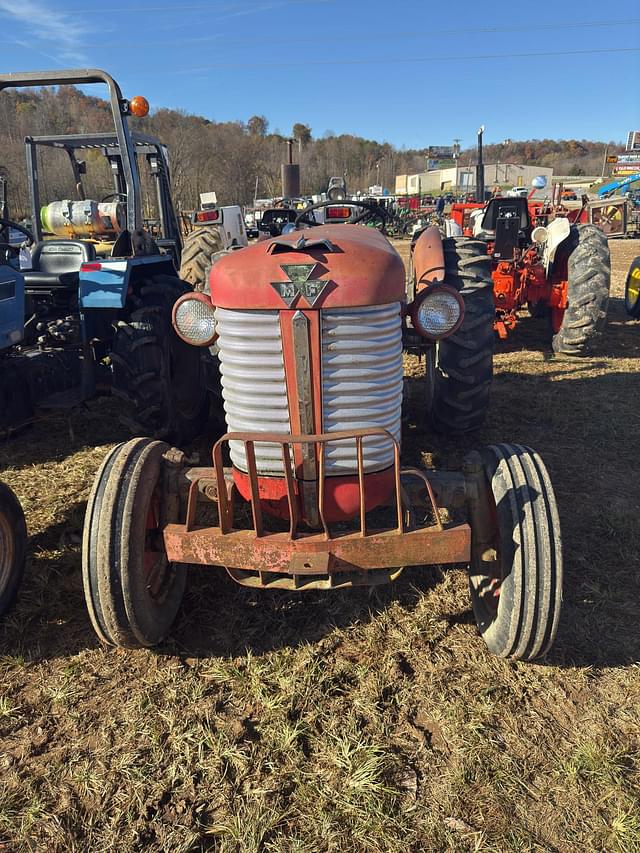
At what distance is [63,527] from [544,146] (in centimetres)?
11602

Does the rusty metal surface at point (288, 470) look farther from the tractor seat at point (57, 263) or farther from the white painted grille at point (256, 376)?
→ the tractor seat at point (57, 263)

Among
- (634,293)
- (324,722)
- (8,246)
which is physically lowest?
(324,722)

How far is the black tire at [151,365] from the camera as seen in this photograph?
12.1ft

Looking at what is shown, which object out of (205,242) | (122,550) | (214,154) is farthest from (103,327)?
(214,154)

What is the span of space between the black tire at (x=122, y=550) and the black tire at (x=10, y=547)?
0.60 metres

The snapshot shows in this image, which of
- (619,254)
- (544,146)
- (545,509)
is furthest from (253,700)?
(544,146)

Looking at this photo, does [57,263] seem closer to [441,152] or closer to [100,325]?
[100,325]

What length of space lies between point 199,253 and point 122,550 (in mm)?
5771

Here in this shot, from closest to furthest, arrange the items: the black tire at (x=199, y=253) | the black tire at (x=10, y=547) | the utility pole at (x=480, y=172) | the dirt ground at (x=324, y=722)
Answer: the dirt ground at (x=324, y=722) < the black tire at (x=10, y=547) < the black tire at (x=199, y=253) < the utility pole at (x=480, y=172)

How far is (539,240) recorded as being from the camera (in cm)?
677

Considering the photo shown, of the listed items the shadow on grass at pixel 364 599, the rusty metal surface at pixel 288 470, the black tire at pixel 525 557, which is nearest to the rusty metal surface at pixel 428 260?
the shadow on grass at pixel 364 599

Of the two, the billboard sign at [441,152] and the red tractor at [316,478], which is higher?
the billboard sign at [441,152]

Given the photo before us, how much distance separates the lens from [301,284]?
1987 mm

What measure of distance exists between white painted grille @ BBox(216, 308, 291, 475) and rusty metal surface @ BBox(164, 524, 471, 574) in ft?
1.03
